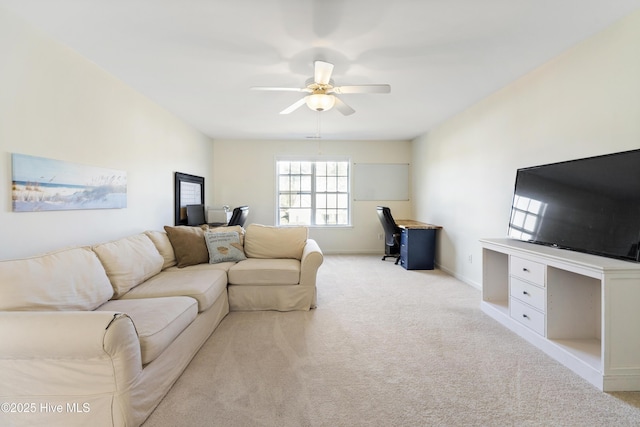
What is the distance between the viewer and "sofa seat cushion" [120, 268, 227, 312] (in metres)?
2.41

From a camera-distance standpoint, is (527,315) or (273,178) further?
(273,178)

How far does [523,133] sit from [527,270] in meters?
1.51

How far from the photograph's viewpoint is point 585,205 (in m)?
2.24

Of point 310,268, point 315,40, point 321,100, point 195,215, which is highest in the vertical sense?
point 315,40

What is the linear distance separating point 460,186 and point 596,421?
3.26 metres

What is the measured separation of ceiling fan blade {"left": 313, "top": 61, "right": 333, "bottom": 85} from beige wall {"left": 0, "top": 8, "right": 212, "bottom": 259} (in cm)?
205

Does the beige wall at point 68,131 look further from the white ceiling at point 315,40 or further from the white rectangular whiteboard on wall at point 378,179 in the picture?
the white rectangular whiteboard on wall at point 378,179

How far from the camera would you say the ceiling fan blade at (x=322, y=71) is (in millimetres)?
2379

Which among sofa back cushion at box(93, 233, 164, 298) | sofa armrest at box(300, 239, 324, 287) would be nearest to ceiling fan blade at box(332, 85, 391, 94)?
sofa armrest at box(300, 239, 324, 287)

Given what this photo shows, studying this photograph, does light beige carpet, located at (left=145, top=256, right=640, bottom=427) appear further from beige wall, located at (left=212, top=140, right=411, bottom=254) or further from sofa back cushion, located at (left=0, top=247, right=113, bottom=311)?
beige wall, located at (left=212, top=140, right=411, bottom=254)

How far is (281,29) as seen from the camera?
2.21m

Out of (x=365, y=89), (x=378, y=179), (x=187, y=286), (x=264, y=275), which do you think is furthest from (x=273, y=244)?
(x=378, y=179)

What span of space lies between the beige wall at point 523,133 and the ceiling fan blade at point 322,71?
2.07 metres

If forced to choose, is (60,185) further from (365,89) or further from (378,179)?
(378,179)
